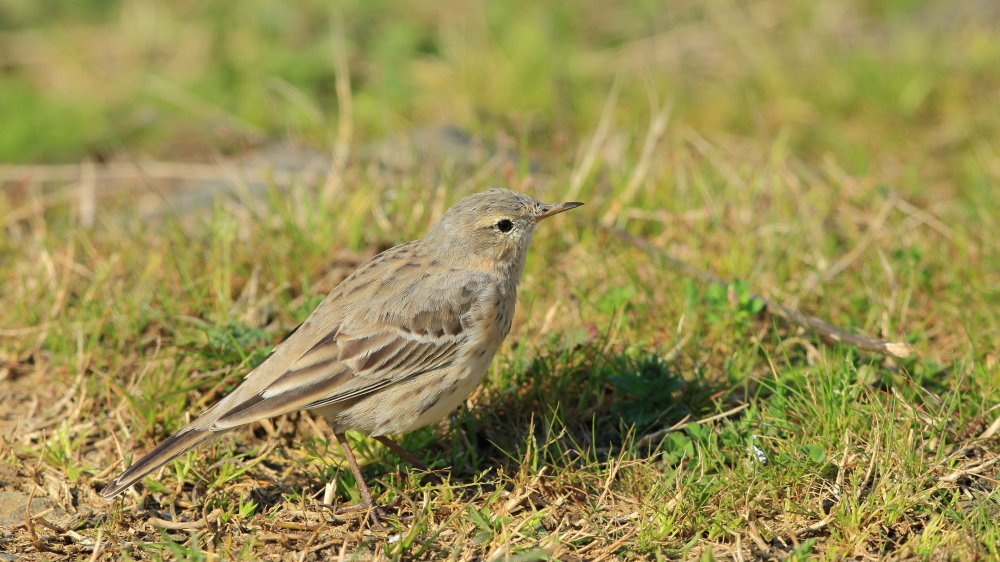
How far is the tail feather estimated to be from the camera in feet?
13.0

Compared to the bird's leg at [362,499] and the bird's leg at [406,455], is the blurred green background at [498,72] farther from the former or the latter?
the bird's leg at [362,499]

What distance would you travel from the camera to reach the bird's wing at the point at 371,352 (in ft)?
13.9

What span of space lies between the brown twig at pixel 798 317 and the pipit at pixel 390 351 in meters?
1.35

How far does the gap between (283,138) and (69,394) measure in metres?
3.76

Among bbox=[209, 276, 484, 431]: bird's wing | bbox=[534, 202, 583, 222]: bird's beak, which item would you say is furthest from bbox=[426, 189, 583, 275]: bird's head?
bbox=[209, 276, 484, 431]: bird's wing

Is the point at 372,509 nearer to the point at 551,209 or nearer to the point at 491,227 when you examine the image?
the point at 491,227

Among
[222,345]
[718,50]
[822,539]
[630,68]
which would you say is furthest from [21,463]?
[718,50]

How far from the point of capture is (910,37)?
877 centimetres

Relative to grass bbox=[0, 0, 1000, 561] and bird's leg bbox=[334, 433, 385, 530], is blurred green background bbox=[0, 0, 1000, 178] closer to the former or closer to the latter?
grass bbox=[0, 0, 1000, 561]

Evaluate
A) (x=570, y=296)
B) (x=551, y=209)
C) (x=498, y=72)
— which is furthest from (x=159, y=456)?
(x=498, y=72)

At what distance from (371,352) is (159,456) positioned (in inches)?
40.0

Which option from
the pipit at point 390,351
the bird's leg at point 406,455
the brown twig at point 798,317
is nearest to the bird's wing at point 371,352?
the pipit at point 390,351

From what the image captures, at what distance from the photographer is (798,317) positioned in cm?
532

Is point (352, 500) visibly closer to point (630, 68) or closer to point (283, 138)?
point (283, 138)
